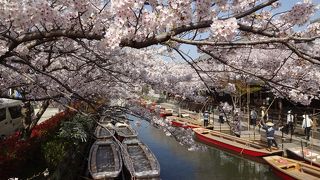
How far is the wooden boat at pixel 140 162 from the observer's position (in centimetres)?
1057

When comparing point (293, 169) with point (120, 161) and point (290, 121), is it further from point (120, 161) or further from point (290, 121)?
point (120, 161)

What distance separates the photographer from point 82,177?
1128cm

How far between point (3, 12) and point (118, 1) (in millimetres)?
1031

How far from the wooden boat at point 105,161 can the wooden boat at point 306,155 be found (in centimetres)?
727

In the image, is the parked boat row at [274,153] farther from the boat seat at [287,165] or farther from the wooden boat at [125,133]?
the wooden boat at [125,133]

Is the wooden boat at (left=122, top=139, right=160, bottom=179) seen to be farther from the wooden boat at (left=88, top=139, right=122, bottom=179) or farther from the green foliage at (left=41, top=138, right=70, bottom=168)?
the green foliage at (left=41, top=138, right=70, bottom=168)

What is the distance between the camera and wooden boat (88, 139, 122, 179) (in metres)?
10.5

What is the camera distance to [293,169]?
13281 millimetres

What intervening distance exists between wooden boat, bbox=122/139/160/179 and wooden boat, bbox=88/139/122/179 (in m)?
0.39

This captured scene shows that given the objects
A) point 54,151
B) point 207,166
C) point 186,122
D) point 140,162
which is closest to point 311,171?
point 207,166

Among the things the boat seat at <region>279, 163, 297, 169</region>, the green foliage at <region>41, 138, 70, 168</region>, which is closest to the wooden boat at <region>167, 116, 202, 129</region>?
the boat seat at <region>279, 163, 297, 169</region>

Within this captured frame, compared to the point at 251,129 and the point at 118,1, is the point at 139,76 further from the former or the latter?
the point at 251,129

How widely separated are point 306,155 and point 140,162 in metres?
6.90

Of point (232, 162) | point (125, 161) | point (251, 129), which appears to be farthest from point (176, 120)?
point (125, 161)
